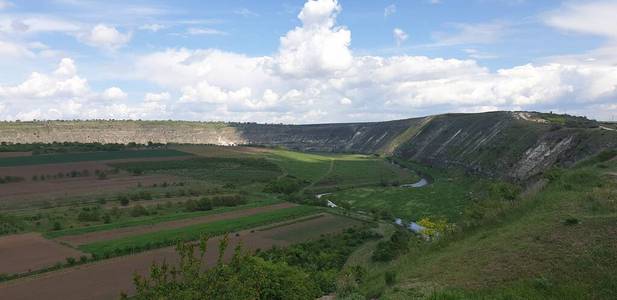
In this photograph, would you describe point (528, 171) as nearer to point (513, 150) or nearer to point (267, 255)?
point (513, 150)

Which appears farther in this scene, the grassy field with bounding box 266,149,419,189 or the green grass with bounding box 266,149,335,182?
the green grass with bounding box 266,149,335,182

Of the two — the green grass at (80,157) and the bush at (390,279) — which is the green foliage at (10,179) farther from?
the bush at (390,279)

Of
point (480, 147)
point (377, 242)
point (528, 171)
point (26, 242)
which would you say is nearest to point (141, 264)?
point (26, 242)

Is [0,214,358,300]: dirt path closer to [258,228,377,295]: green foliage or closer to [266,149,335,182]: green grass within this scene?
[258,228,377,295]: green foliage

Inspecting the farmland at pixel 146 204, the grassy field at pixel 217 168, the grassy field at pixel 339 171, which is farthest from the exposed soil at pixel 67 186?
the grassy field at pixel 339 171

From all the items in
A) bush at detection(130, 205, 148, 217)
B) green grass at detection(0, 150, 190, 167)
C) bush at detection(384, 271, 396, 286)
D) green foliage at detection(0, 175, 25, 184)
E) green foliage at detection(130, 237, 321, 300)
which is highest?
green foliage at detection(130, 237, 321, 300)

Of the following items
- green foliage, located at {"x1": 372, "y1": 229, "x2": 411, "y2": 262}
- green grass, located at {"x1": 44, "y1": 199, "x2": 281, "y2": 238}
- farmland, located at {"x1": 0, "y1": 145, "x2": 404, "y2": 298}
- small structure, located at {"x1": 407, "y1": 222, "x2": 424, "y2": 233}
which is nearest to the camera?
green foliage, located at {"x1": 372, "y1": 229, "x2": 411, "y2": 262}

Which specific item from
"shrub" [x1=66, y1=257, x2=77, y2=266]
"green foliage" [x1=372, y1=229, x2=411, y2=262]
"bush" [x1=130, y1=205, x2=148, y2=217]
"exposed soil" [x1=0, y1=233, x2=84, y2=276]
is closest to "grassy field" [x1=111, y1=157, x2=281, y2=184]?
"bush" [x1=130, y1=205, x2=148, y2=217]
